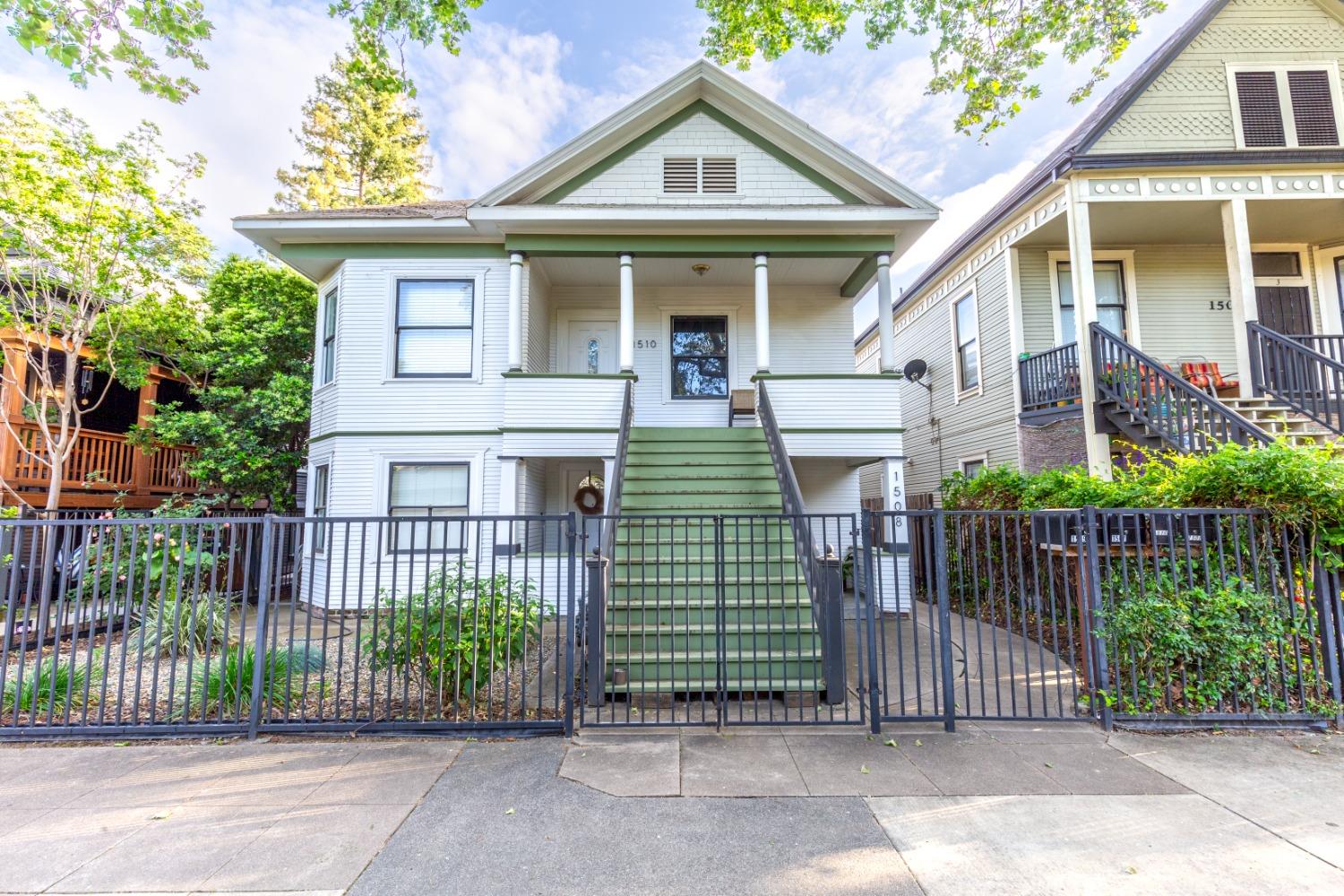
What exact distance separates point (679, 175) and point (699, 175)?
0.33 metres

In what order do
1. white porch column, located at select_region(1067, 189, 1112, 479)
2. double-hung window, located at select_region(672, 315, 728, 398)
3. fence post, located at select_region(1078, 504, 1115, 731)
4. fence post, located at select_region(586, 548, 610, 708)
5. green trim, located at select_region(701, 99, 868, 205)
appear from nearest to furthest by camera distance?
fence post, located at select_region(1078, 504, 1115, 731)
fence post, located at select_region(586, 548, 610, 708)
white porch column, located at select_region(1067, 189, 1112, 479)
green trim, located at select_region(701, 99, 868, 205)
double-hung window, located at select_region(672, 315, 728, 398)

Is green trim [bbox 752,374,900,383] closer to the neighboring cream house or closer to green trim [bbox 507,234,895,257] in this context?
green trim [bbox 507,234,895,257]

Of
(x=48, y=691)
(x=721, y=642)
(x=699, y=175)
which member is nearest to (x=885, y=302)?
(x=699, y=175)

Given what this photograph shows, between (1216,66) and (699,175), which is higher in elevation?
(1216,66)

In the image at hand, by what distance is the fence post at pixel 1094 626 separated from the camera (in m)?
4.45

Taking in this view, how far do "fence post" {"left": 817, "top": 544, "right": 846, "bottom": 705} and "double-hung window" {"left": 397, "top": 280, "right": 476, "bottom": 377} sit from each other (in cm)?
722

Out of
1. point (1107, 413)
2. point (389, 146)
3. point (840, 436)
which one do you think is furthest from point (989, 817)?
point (389, 146)

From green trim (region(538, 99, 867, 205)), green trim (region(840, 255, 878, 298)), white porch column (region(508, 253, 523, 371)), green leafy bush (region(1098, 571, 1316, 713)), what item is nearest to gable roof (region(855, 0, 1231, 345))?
green trim (region(840, 255, 878, 298))

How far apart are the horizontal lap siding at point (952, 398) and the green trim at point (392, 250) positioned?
937 cm

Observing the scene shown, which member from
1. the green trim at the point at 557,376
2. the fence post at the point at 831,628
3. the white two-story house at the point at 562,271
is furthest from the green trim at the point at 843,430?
the fence post at the point at 831,628

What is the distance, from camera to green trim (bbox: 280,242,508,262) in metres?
9.67

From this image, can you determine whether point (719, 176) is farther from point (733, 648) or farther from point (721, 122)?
point (733, 648)

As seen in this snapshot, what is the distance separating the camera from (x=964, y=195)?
1409 centimetres

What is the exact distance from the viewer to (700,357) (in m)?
11.0
